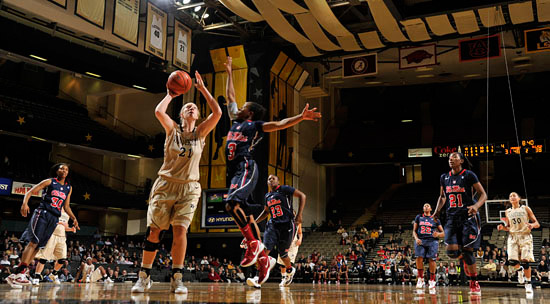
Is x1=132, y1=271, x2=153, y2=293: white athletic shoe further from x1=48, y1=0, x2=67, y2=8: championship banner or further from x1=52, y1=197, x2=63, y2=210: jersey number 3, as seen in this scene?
x1=48, y1=0, x2=67, y2=8: championship banner

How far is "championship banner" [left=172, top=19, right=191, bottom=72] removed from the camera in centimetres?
1891

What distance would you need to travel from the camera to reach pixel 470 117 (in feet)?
109

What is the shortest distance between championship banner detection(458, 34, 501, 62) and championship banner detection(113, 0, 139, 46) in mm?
12665

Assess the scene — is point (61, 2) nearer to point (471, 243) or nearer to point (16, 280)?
point (16, 280)

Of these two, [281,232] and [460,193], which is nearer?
[460,193]

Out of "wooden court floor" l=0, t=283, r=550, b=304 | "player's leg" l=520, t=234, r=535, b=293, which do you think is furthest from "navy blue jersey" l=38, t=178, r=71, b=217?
"player's leg" l=520, t=234, r=535, b=293

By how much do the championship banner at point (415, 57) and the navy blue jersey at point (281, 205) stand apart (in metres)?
13.9

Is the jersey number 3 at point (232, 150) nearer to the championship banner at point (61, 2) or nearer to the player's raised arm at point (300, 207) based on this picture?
the player's raised arm at point (300, 207)

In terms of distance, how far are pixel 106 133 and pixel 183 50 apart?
735 cm

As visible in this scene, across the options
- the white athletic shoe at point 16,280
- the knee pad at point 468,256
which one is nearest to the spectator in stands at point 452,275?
the knee pad at point 468,256

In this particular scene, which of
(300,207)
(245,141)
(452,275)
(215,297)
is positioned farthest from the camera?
(452,275)

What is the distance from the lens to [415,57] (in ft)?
70.4

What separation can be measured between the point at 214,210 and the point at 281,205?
14.1 meters

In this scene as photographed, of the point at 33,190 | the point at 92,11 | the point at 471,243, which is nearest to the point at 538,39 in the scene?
the point at 471,243
